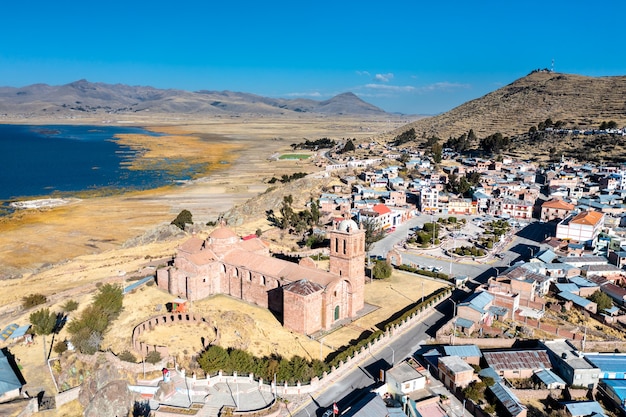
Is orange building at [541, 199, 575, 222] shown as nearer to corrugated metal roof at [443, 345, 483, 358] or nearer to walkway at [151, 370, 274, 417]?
corrugated metal roof at [443, 345, 483, 358]

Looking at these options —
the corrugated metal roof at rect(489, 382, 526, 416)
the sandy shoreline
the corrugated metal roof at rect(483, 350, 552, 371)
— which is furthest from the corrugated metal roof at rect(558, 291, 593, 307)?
the sandy shoreline

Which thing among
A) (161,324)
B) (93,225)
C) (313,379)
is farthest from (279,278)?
(93,225)

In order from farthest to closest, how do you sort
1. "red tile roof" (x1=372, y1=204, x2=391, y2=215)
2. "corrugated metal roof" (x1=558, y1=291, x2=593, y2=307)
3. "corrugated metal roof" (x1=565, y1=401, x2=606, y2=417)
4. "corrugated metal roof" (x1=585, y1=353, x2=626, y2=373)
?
"red tile roof" (x1=372, y1=204, x2=391, y2=215) < "corrugated metal roof" (x1=558, y1=291, x2=593, y2=307) < "corrugated metal roof" (x1=585, y1=353, x2=626, y2=373) < "corrugated metal roof" (x1=565, y1=401, x2=606, y2=417)

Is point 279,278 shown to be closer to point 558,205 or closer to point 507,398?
point 507,398

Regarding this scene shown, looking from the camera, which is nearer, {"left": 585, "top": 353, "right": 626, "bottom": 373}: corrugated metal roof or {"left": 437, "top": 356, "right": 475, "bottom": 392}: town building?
{"left": 437, "top": 356, "right": 475, "bottom": 392}: town building

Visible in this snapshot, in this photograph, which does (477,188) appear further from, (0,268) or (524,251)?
(0,268)

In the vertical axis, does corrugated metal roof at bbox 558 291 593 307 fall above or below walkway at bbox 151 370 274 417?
above

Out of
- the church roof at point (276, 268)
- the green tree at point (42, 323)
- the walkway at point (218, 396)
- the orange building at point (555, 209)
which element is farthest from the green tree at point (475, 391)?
the orange building at point (555, 209)
